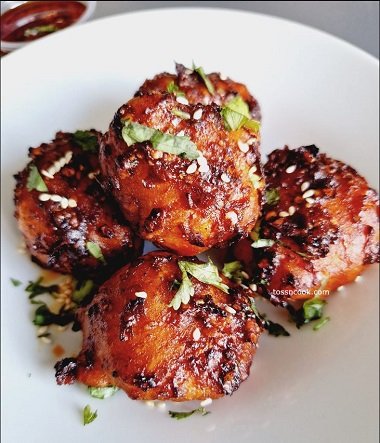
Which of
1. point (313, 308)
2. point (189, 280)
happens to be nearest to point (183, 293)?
point (189, 280)

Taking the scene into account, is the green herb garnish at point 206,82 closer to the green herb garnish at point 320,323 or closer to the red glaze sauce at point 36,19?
the green herb garnish at point 320,323

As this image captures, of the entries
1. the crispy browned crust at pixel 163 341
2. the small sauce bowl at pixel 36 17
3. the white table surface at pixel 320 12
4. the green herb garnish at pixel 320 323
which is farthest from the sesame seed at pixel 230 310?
the white table surface at pixel 320 12

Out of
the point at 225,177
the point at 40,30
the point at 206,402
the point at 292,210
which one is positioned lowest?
the point at 206,402

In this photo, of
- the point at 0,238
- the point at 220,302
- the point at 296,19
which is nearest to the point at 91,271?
the point at 0,238

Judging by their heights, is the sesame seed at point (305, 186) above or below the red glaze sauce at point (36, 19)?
below

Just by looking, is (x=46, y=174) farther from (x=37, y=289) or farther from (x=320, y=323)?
(x=320, y=323)

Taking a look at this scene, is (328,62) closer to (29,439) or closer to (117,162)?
(117,162)
